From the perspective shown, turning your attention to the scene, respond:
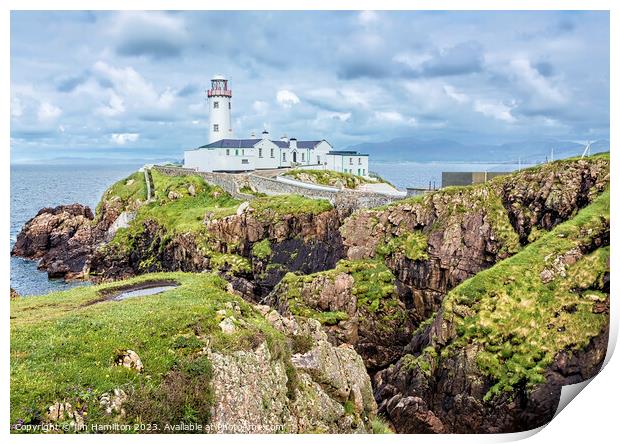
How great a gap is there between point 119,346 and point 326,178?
22938 mm

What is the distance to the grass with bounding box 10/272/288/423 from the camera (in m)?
7.64

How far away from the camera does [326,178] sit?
3072cm

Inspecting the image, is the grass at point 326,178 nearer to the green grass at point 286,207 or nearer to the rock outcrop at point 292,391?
the green grass at point 286,207

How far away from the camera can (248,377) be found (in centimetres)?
858

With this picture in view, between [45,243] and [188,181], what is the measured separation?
7778 millimetres

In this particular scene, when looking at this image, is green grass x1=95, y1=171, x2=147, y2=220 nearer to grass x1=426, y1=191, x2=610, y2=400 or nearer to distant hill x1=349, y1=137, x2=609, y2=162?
distant hill x1=349, y1=137, x2=609, y2=162

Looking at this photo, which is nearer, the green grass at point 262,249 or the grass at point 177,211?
the green grass at point 262,249

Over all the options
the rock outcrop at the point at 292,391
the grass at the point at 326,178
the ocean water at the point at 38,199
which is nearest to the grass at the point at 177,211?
the ocean water at the point at 38,199

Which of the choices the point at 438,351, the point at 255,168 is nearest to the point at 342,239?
the point at 438,351

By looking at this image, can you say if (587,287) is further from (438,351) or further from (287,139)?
(287,139)

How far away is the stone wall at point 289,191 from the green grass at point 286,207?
1.73 feet

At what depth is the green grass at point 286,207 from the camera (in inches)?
799

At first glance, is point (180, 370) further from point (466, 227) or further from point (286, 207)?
point (286, 207)

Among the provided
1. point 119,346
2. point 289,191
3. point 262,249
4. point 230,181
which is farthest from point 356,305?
point 230,181
